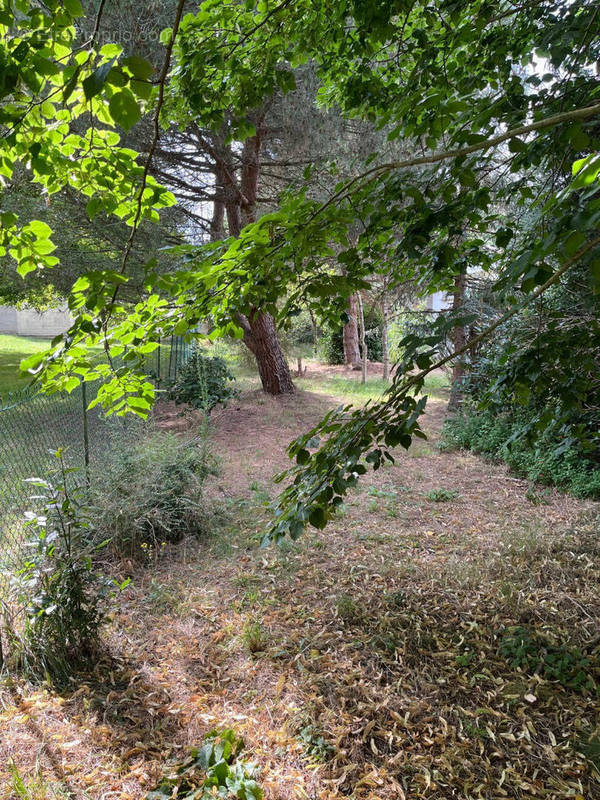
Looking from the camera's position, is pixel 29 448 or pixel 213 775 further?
pixel 29 448

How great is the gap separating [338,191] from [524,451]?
465 cm

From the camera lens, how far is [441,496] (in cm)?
500

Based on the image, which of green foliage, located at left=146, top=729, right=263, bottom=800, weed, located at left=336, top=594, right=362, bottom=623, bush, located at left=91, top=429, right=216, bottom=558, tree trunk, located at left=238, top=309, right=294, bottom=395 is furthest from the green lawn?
green foliage, located at left=146, top=729, right=263, bottom=800

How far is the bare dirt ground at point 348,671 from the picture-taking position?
1.99 metres

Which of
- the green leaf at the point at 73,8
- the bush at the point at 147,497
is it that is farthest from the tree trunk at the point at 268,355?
the green leaf at the point at 73,8

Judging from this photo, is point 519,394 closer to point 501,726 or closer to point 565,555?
point 501,726

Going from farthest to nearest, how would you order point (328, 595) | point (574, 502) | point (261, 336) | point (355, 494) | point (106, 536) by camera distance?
point (261, 336) → point (355, 494) → point (574, 502) → point (106, 536) → point (328, 595)

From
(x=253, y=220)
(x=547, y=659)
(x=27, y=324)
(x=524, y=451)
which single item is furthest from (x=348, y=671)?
(x=27, y=324)

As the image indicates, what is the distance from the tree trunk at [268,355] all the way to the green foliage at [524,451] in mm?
3357

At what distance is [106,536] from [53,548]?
1266 mm

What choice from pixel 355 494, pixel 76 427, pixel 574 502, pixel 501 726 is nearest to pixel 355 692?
pixel 501 726

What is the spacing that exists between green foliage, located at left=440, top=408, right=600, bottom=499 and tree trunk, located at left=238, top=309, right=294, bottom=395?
3357 mm

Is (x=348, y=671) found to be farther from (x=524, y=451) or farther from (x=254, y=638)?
(x=524, y=451)

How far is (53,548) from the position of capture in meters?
2.42
